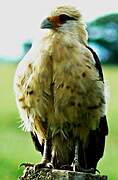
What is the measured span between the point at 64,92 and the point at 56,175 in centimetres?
175

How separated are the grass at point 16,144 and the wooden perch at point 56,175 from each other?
11.7ft

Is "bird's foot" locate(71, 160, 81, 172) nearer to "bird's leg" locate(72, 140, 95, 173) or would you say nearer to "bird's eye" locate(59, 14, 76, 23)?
"bird's leg" locate(72, 140, 95, 173)

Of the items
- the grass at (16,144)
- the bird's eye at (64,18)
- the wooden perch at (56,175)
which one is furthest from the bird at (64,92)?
the grass at (16,144)

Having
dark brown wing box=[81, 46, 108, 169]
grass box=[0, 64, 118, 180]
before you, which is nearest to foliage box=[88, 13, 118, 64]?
grass box=[0, 64, 118, 180]

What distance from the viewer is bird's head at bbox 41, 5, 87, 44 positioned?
891 centimetres

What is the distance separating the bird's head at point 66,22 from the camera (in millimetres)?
8914

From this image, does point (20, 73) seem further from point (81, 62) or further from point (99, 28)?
point (99, 28)

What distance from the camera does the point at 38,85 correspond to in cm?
880

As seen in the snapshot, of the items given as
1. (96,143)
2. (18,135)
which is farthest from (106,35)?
(96,143)

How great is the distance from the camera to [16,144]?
1523 centimetres

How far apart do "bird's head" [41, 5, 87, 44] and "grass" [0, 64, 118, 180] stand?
1.74 m

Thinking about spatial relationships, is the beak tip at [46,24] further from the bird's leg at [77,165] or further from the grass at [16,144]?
the grass at [16,144]

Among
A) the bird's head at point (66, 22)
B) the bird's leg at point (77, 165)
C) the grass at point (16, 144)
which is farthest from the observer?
the grass at point (16, 144)

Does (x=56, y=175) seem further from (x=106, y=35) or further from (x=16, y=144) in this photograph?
(x=106, y=35)
